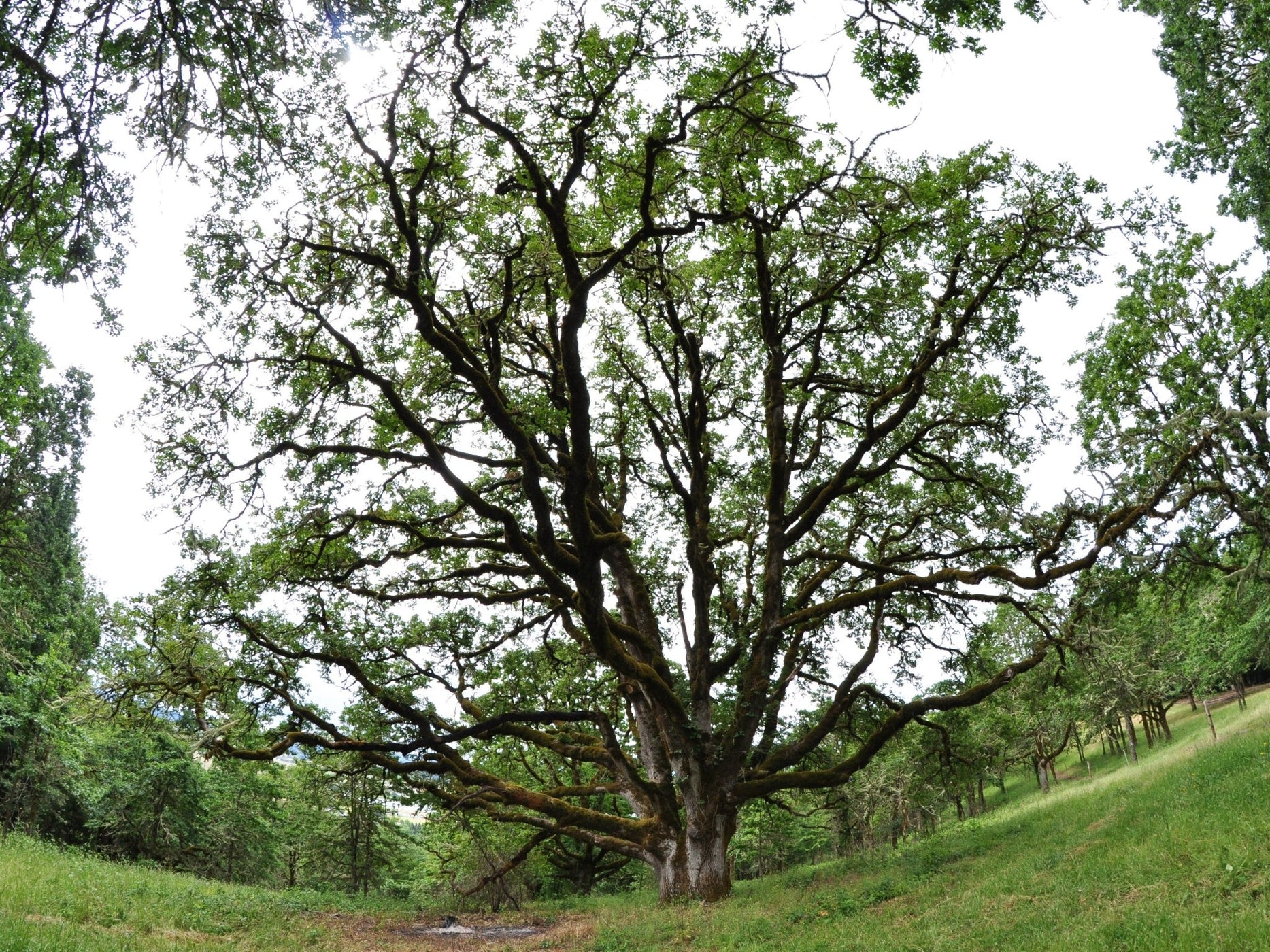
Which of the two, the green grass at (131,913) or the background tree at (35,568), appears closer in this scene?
the green grass at (131,913)

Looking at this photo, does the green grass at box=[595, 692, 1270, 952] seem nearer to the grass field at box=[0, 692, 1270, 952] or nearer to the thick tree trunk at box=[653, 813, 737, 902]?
the grass field at box=[0, 692, 1270, 952]

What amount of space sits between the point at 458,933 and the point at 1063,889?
468 inches

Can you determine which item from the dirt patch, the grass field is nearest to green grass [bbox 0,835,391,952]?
the grass field

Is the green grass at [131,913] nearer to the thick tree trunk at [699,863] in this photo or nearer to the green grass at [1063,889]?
the green grass at [1063,889]

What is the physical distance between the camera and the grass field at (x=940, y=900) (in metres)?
8.37

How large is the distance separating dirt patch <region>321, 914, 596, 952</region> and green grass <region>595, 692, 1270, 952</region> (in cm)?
88

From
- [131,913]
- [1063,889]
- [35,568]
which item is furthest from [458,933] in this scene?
[35,568]

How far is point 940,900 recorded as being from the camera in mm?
11828

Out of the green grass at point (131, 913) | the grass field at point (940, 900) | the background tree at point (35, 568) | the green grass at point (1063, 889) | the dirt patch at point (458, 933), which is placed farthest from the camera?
the background tree at point (35, 568)

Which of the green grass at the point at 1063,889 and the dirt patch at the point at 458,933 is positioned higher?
the green grass at the point at 1063,889

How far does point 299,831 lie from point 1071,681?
35803mm

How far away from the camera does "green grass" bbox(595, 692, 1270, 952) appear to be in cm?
807

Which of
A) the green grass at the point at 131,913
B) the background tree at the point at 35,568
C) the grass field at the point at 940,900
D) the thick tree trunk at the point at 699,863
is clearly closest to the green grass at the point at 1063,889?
the grass field at the point at 940,900

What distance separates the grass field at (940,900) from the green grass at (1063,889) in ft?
0.12
